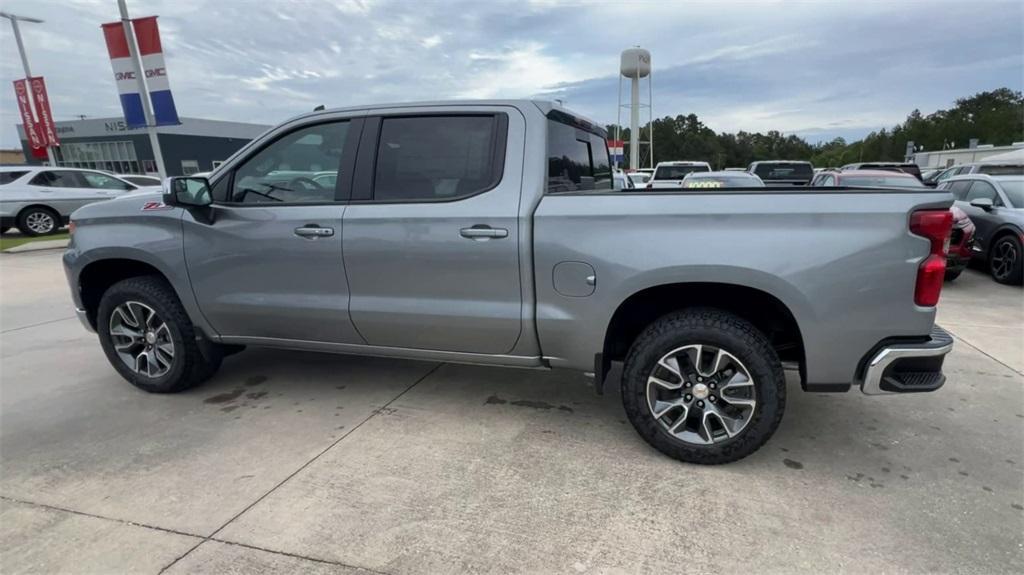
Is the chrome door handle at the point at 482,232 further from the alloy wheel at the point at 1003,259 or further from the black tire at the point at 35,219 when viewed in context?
the black tire at the point at 35,219

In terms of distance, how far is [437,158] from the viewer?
124 inches

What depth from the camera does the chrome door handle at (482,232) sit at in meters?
2.90

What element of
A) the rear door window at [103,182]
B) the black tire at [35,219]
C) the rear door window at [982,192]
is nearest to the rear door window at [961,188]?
the rear door window at [982,192]

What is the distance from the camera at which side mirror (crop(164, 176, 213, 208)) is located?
3305mm

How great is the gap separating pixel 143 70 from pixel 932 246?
12172 millimetres

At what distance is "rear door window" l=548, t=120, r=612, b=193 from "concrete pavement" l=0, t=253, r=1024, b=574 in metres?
1.46

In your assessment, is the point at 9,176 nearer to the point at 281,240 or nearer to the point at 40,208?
the point at 40,208

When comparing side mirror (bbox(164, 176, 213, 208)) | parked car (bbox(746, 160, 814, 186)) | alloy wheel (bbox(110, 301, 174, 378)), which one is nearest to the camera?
side mirror (bbox(164, 176, 213, 208))

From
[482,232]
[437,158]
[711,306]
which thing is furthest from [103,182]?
[711,306]

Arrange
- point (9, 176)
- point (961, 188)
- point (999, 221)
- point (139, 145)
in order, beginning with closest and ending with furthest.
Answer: point (999, 221)
point (961, 188)
point (9, 176)
point (139, 145)

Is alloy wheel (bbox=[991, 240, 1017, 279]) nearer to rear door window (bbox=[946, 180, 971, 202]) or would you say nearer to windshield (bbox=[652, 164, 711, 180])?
rear door window (bbox=[946, 180, 971, 202])

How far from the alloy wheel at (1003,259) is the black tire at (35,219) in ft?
61.9

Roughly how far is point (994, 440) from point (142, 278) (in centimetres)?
544

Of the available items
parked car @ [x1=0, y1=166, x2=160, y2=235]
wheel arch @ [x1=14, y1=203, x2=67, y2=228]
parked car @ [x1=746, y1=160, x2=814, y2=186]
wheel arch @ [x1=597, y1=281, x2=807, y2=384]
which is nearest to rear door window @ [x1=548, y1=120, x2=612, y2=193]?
wheel arch @ [x1=597, y1=281, x2=807, y2=384]
